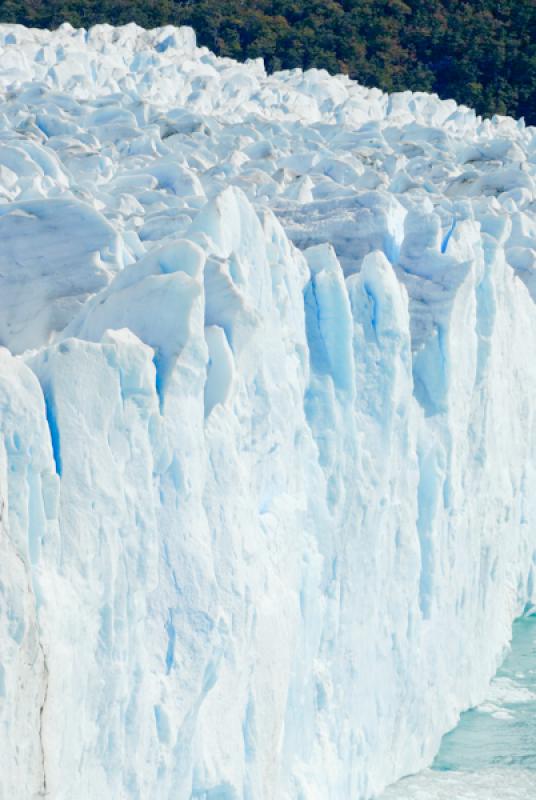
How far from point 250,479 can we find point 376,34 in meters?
35.4

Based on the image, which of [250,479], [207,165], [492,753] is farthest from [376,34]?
[250,479]

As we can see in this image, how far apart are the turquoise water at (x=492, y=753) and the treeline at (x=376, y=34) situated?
94.8 ft

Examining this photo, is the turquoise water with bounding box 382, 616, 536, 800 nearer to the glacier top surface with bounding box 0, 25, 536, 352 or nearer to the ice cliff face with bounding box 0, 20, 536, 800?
the ice cliff face with bounding box 0, 20, 536, 800

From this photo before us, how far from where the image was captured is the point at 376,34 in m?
42.1

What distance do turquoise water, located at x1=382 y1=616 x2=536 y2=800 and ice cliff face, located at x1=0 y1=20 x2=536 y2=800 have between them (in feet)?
0.48

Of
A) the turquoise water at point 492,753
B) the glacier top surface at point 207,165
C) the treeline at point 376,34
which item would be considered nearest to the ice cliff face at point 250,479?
the glacier top surface at point 207,165

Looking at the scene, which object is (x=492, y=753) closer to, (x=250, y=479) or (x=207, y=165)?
(x=250, y=479)

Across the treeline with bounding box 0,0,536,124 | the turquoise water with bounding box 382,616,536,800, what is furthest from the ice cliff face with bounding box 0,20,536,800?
the treeline with bounding box 0,0,536,124

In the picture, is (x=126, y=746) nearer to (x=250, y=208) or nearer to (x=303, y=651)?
(x=303, y=651)

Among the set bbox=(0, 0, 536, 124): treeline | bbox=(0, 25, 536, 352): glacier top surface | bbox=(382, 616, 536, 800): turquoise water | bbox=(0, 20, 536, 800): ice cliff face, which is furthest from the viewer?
bbox=(0, 0, 536, 124): treeline

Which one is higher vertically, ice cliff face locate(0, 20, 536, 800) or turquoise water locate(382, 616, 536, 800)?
ice cliff face locate(0, 20, 536, 800)

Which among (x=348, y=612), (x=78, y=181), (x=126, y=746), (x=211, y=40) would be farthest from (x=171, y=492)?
(x=211, y=40)

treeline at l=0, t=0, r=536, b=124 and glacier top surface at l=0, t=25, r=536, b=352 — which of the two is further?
treeline at l=0, t=0, r=536, b=124

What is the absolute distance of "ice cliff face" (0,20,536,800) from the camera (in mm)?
6570
